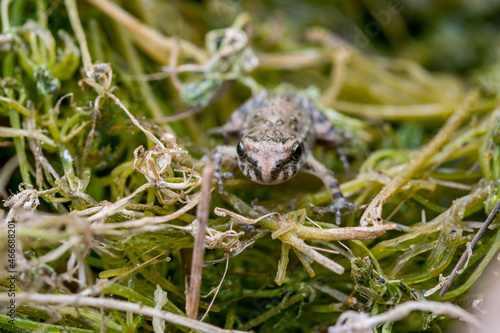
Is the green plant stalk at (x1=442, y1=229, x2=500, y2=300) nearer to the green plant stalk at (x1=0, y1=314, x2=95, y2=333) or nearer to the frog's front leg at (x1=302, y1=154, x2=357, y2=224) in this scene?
the frog's front leg at (x1=302, y1=154, x2=357, y2=224)

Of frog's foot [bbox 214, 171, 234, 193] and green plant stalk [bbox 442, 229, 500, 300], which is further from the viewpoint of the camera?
frog's foot [bbox 214, 171, 234, 193]

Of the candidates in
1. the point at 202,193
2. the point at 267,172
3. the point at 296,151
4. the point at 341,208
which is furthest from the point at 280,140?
the point at 202,193

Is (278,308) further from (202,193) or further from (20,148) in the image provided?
(20,148)

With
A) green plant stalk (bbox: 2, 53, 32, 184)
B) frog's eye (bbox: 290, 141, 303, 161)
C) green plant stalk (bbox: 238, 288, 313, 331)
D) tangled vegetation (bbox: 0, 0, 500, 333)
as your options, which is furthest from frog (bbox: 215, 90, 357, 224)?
green plant stalk (bbox: 2, 53, 32, 184)

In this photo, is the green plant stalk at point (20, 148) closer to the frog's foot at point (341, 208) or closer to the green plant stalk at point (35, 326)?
the green plant stalk at point (35, 326)

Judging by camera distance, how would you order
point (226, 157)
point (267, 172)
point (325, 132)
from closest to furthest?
1. point (267, 172)
2. point (226, 157)
3. point (325, 132)

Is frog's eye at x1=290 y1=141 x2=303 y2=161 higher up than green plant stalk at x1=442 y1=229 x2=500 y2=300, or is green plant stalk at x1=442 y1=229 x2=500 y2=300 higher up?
frog's eye at x1=290 y1=141 x2=303 y2=161

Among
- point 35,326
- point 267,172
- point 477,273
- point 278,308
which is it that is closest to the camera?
point 35,326
